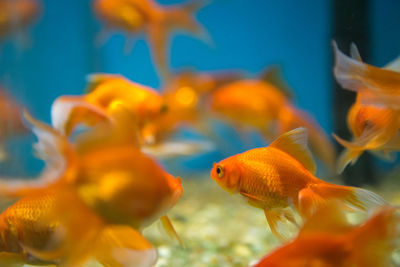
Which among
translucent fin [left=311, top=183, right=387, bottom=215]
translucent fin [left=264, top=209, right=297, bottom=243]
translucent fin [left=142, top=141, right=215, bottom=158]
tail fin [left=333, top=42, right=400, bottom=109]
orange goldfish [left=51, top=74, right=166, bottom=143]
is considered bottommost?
translucent fin [left=142, top=141, right=215, bottom=158]

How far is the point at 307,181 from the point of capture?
0.92 m

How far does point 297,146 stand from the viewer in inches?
38.8

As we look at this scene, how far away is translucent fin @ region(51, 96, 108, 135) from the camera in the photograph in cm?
120

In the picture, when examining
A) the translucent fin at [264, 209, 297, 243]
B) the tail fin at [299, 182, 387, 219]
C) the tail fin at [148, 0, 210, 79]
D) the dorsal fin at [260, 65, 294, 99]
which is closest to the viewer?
the tail fin at [299, 182, 387, 219]

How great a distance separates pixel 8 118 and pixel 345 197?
3708mm

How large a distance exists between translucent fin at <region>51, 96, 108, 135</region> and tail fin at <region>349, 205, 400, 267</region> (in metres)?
0.87

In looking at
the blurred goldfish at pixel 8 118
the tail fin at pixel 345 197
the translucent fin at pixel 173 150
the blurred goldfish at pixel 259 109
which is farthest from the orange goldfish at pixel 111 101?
the blurred goldfish at pixel 8 118

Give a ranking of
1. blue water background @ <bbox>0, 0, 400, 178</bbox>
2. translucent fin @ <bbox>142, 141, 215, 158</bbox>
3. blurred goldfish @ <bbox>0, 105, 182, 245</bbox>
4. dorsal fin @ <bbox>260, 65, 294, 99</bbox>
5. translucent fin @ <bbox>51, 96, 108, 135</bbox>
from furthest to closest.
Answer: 1. blue water background @ <bbox>0, 0, 400, 178</bbox>
2. dorsal fin @ <bbox>260, 65, 294, 99</bbox>
3. translucent fin @ <bbox>142, 141, 215, 158</bbox>
4. translucent fin @ <bbox>51, 96, 108, 135</bbox>
5. blurred goldfish @ <bbox>0, 105, 182, 245</bbox>

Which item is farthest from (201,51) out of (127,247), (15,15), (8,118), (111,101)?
(127,247)

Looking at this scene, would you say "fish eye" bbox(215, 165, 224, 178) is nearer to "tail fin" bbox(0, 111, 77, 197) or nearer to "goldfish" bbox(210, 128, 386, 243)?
"goldfish" bbox(210, 128, 386, 243)

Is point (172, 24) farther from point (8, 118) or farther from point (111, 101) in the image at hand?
point (8, 118)

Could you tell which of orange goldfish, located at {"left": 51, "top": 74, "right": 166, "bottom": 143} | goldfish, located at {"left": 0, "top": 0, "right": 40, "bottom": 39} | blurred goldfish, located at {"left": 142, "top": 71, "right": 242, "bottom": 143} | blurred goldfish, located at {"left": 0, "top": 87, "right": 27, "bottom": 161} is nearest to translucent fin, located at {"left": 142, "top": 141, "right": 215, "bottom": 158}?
orange goldfish, located at {"left": 51, "top": 74, "right": 166, "bottom": 143}

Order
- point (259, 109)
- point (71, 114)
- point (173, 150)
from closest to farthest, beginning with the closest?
point (71, 114)
point (173, 150)
point (259, 109)

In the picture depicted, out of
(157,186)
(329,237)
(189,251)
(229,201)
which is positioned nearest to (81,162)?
(157,186)
